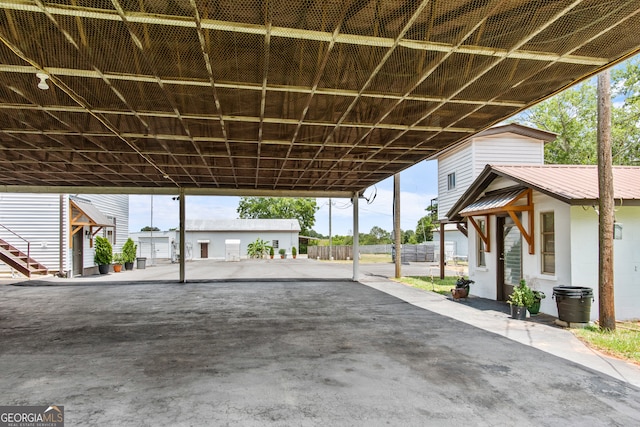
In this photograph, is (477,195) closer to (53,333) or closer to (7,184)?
(53,333)

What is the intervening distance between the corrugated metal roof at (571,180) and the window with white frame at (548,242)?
0.75 m

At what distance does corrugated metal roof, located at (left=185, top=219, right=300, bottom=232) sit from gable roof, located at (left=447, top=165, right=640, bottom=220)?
1095 inches

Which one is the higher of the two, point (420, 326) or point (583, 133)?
point (583, 133)

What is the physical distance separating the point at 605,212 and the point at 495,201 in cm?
315

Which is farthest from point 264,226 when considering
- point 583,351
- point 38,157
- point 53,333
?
point 583,351

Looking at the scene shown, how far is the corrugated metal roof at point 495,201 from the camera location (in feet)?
30.5

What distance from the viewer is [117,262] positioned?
68.2ft

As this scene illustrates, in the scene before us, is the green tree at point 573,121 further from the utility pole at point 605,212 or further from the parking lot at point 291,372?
the parking lot at point 291,372

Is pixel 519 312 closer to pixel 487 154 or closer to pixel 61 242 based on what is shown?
pixel 487 154

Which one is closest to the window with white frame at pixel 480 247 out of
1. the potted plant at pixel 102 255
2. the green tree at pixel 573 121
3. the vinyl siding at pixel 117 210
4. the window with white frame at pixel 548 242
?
the window with white frame at pixel 548 242

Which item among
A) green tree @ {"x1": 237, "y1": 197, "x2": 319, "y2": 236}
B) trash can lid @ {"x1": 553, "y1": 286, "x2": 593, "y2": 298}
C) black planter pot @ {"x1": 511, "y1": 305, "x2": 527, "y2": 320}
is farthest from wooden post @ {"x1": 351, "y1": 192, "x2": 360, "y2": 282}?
green tree @ {"x1": 237, "y1": 197, "x2": 319, "y2": 236}

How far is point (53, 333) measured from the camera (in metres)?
6.89

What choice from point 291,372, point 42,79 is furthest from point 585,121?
point 42,79

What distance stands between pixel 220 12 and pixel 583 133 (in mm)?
24799
